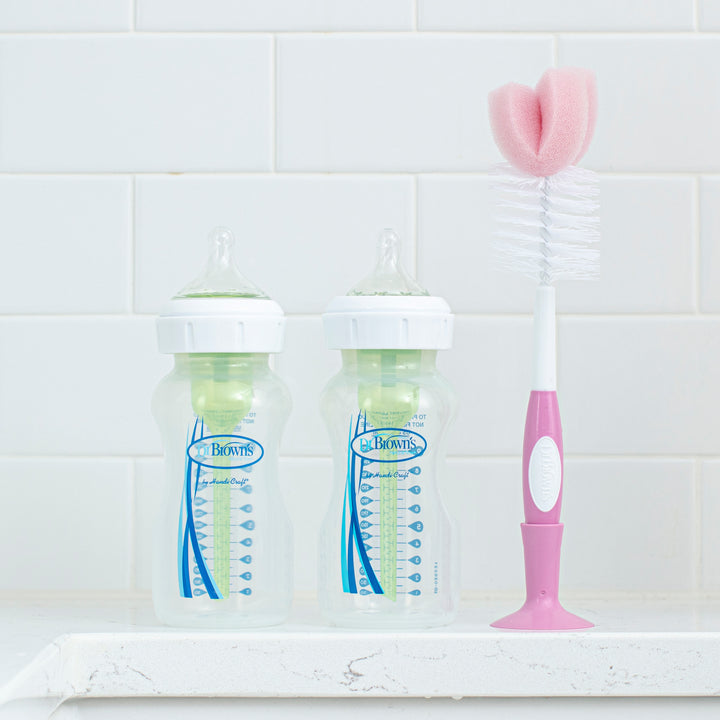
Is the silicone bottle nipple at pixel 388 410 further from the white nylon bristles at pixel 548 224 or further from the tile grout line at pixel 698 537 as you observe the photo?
A: the tile grout line at pixel 698 537

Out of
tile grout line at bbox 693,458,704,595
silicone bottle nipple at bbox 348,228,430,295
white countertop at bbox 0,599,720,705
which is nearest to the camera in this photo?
white countertop at bbox 0,599,720,705

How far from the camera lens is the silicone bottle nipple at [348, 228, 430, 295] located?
755 mm

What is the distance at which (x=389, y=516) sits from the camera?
0.71 meters

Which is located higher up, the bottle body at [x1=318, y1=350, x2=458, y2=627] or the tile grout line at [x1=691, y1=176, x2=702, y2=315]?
the tile grout line at [x1=691, y1=176, x2=702, y2=315]

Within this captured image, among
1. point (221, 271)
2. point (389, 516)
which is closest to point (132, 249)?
point (221, 271)

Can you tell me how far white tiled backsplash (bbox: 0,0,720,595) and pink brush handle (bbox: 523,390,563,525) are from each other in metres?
0.17

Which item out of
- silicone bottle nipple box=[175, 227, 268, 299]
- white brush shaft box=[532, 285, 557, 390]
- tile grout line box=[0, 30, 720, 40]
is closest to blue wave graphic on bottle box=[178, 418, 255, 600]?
silicone bottle nipple box=[175, 227, 268, 299]

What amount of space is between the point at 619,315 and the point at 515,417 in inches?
5.0

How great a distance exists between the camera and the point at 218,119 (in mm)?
897

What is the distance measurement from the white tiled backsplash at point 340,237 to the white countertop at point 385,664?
0.22 meters

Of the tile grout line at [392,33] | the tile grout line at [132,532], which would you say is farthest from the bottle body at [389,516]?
the tile grout line at [392,33]

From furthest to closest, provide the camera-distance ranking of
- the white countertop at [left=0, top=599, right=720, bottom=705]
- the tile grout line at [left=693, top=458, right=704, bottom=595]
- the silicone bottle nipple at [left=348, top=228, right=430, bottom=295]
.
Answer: the tile grout line at [left=693, top=458, right=704, bottom=595], the silicone bottle nipple at [left=348, top=228, right=430, bottom=295], the white countertop at [left=0, top=599, right=720, bottom=705]

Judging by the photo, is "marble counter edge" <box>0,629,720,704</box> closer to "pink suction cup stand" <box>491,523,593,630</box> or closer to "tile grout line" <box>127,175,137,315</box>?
"pink suction cup stand" <box>491,523,593,630</box>

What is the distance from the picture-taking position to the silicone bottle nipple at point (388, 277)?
76cm
